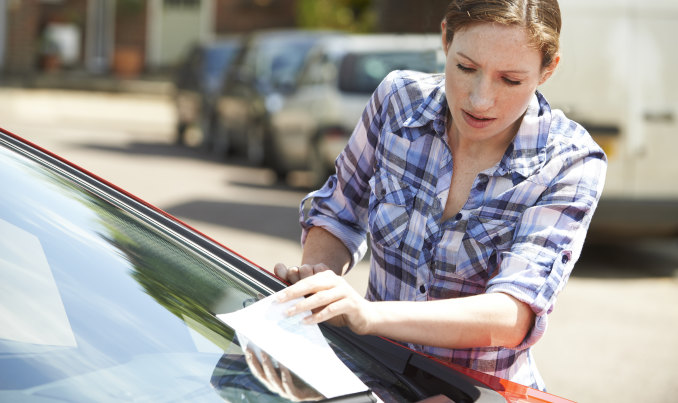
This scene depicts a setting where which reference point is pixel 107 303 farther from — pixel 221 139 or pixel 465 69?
pixel 221 139

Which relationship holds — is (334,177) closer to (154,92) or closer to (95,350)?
(95,350)

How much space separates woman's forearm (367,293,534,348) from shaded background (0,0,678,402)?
3065mm

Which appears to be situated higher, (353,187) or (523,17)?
(523,17)

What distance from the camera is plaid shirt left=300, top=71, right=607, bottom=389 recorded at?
1.92 metres

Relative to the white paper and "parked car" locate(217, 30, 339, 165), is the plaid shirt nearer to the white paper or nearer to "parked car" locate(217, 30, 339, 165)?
the white paper

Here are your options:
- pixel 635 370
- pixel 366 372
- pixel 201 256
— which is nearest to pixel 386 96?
pixel 201 256

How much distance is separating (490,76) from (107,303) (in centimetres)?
84

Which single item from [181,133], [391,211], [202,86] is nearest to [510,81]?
[391,211]

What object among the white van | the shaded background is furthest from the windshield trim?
the white van

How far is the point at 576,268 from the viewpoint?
7852 millimetres

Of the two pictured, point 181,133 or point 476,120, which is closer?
point 476,120

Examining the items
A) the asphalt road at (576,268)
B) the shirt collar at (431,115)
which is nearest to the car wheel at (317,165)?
the asphalt road at (576,268)

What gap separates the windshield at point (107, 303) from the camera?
1584 millimetres

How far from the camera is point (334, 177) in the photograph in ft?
7.56
